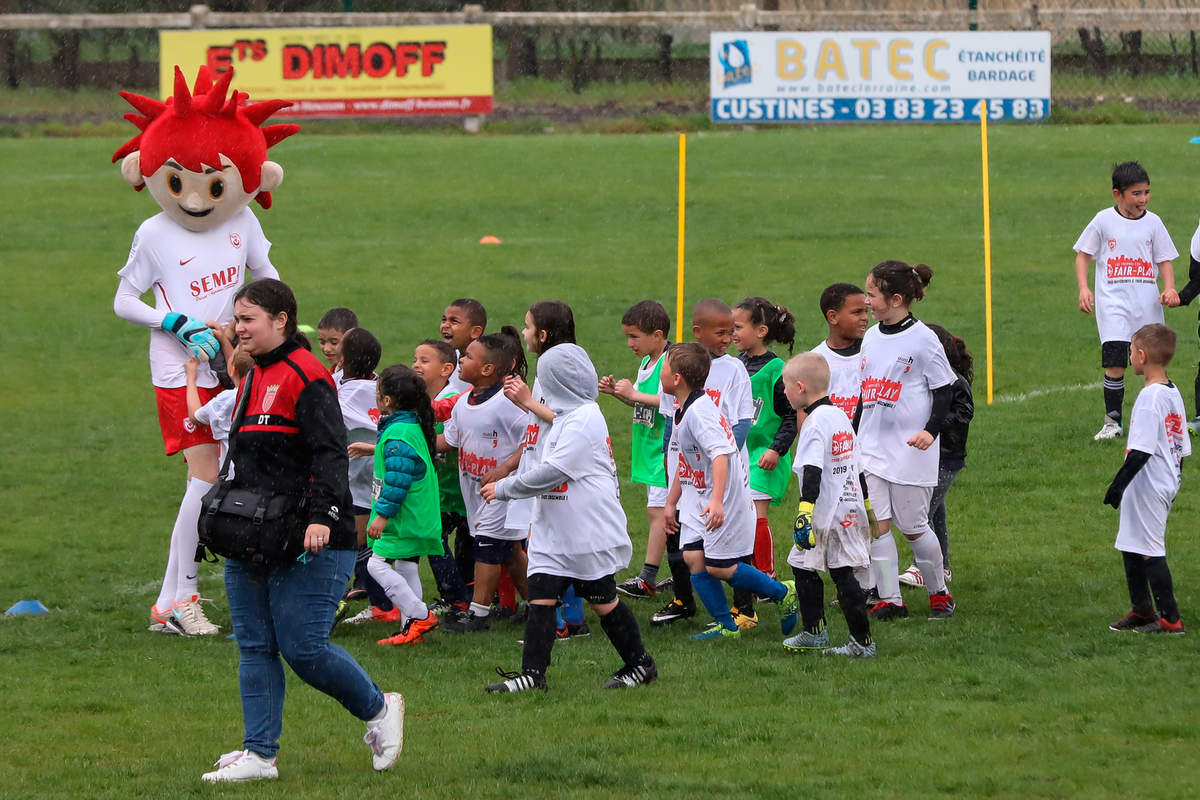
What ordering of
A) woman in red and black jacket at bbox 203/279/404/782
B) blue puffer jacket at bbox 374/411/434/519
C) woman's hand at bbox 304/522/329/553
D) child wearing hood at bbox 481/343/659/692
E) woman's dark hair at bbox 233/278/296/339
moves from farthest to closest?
blue puffer jacket at bbox 374/411/434/519 → child wearing hood at bbox 481/343/659/692 → woman's dark hair at bbox 233/278/296/339 → woman in red and black jacket at bbox 203/279/404/782 → woman's hand at bbox 304/522/329/553

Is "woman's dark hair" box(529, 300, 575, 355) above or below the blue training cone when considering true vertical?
above

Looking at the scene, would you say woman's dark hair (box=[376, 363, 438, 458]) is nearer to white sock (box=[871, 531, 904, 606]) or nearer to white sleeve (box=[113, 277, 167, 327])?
white sleeve (box=[113, 277, 167, 327])

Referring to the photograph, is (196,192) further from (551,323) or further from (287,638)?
(287,638)

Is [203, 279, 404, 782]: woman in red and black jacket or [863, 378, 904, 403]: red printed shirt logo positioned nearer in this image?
[203, 279, 404, 782]: woman in red and black jacket

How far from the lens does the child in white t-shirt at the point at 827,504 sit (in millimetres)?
7773

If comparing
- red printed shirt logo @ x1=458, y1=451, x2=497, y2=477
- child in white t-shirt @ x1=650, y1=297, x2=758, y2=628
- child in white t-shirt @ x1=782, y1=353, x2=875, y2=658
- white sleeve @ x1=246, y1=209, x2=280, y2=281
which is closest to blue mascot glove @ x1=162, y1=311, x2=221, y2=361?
white sleeve @ x1=246, y1=209, x2=280, y2=281

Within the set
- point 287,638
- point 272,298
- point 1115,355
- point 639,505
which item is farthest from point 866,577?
point 1115,355

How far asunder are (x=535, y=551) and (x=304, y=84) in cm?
2438

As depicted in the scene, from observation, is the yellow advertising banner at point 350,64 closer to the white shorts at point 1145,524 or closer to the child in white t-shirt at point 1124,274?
the child in white t-shirt at point 1124,274

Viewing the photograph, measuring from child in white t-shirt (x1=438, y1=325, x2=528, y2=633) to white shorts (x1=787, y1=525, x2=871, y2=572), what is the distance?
1.60m

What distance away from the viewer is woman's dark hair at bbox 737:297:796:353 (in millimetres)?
9164

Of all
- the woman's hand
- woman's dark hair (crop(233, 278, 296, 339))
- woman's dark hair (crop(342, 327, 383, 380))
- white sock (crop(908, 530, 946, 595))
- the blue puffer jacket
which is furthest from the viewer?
woman's dark hair (crop(342, 327, 383, 380))

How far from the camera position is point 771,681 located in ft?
24.7

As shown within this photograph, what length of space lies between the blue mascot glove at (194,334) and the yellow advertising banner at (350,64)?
21709 millimetres
